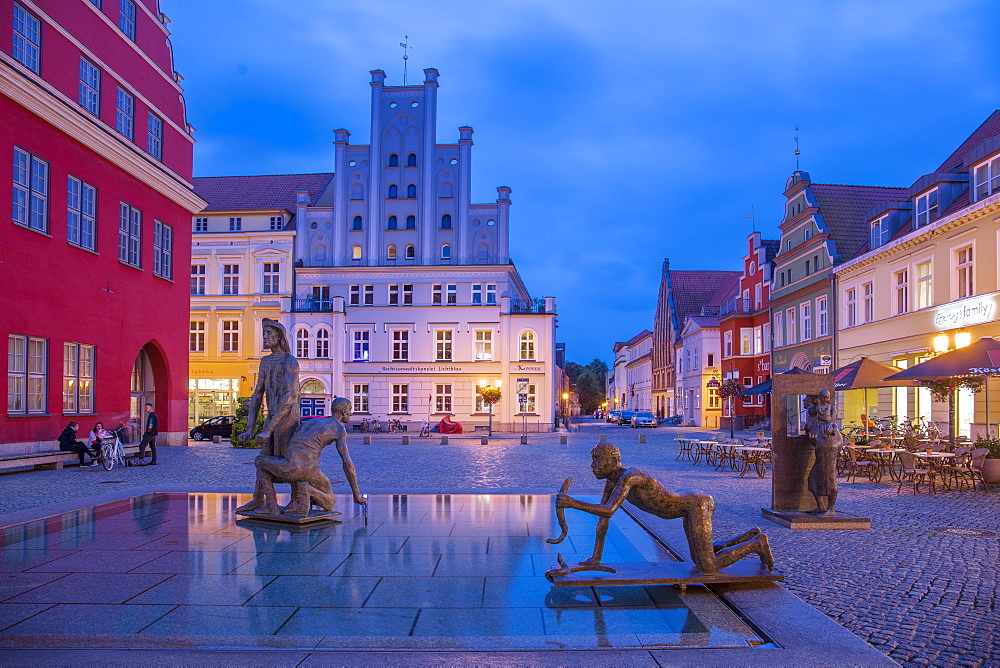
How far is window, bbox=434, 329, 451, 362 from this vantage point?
46.8m

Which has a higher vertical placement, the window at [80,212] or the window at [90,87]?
the window at [90,87]

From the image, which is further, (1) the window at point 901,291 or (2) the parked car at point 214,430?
(2) the parked car at point 214,430

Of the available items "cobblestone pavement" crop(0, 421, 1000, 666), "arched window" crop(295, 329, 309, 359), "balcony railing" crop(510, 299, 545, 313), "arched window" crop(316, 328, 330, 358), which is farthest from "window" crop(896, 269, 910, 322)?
"arched window" crop(295, 329, 309, 359)

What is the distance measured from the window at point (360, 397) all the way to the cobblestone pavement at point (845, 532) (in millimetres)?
21214

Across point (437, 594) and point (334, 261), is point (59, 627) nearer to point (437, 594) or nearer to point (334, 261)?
point (437, 594)

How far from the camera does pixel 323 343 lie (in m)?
46.8

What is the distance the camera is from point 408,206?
47188 mm

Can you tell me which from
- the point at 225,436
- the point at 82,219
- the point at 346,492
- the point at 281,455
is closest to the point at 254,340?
the point at 225,436

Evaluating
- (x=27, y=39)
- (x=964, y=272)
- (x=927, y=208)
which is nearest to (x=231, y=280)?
(x=27, y=39)

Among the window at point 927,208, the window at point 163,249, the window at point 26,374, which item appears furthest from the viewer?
the window at point 163,249

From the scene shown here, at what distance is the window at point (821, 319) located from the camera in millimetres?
35219

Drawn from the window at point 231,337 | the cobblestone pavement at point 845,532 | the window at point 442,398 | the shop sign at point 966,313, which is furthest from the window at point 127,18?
the shop sign at point 966,313

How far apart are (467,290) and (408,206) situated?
6.38 metres

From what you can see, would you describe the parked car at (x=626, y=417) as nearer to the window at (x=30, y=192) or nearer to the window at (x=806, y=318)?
the window at (x=806, y=318)
